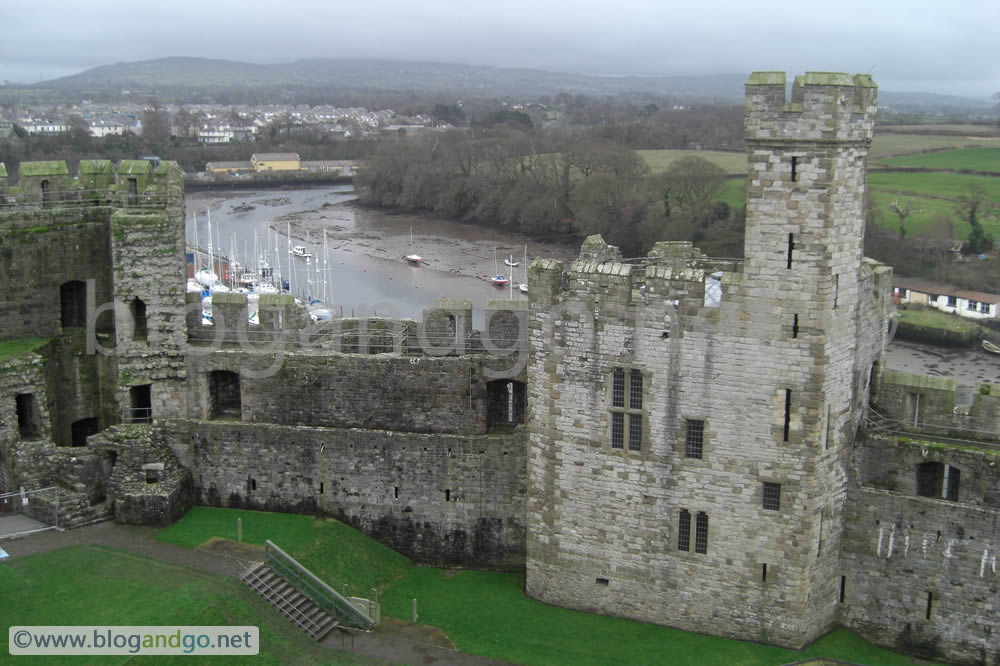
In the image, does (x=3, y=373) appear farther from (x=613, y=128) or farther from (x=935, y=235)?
(x=613, y=128)

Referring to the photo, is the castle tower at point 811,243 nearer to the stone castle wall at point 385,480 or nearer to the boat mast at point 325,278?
the stone castle wall at point 385,480

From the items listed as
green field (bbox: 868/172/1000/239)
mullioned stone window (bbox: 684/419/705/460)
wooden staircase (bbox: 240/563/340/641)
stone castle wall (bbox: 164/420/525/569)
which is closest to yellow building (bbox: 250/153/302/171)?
green field (bbox: 868/172/1000/239)

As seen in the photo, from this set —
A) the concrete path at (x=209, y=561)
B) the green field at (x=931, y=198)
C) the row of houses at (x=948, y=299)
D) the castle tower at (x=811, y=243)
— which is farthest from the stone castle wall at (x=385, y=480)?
the green field at (x=931, y=198)

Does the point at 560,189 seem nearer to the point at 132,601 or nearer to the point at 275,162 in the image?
the point at 275,162

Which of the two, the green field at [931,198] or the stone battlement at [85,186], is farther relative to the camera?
the green field at [931,198]

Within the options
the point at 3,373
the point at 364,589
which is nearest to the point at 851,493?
the point at 364,589

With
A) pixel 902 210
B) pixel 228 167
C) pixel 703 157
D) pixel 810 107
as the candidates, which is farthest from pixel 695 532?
pixel 228 167
